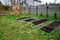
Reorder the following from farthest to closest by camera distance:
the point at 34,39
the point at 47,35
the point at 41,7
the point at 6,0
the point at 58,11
Result: 1. the point at 6,0
2. the point at 41,7
3. the point at 58,11
4. the point at 47,35
5. the point at 34,39

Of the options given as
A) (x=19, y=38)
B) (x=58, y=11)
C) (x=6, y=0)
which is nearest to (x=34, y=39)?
(x=19, y=38)

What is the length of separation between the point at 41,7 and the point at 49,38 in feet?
38.0

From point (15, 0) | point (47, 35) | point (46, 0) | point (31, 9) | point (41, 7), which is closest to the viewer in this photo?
point (47, 35)

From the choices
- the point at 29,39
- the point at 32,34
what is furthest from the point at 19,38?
the point at 32,34

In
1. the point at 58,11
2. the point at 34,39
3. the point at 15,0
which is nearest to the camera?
the point at 34,39

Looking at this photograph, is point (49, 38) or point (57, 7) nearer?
point (49, 38)

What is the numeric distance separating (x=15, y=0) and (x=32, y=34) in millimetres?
23875

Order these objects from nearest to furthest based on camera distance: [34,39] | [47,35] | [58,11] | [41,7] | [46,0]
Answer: [34,39] → [47,35] → [58,11] → [41,7] → [46,0]

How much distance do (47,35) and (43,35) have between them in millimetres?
197

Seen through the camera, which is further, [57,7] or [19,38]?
[57,7]

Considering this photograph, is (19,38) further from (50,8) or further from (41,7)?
(41,7)

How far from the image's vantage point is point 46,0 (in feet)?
91.5

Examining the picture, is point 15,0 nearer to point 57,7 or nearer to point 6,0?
point 6,0

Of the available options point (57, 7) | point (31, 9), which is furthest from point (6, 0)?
point (57, 7)
